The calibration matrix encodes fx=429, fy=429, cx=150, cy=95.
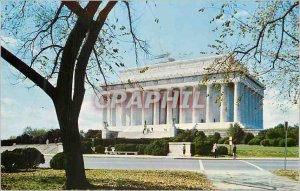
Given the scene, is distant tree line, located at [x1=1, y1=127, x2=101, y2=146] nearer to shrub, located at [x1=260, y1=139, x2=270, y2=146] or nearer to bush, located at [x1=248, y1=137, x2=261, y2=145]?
shrub, located at [x1=260, y1=139, x2=270, y2=146]

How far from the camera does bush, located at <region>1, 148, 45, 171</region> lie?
13508 mm

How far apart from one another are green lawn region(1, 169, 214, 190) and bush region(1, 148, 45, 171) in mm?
1239

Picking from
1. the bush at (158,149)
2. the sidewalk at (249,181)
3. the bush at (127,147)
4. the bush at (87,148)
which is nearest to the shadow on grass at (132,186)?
the sidewalk at (249,181)

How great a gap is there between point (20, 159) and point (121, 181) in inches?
175

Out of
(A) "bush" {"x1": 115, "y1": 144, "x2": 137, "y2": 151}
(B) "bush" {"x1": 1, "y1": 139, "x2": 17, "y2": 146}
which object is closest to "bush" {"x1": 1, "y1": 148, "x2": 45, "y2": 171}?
(B) "bush" {"x1": 1, "y1": 139, "x2": 17, "y2": 146}

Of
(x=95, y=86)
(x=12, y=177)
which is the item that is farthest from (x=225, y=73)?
(x=12, y=177)

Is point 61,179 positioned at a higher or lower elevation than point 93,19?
lower

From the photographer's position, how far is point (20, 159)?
13.8m

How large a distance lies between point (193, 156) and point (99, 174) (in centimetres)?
790

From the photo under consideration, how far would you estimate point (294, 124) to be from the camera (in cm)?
1277

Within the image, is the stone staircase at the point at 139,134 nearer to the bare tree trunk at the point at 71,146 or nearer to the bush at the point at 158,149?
the bush at the point at 158,149

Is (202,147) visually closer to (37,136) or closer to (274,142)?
(274,142)

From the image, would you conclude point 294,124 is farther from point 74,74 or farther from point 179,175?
point 74,74

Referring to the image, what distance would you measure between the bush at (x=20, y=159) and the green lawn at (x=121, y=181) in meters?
1.24
